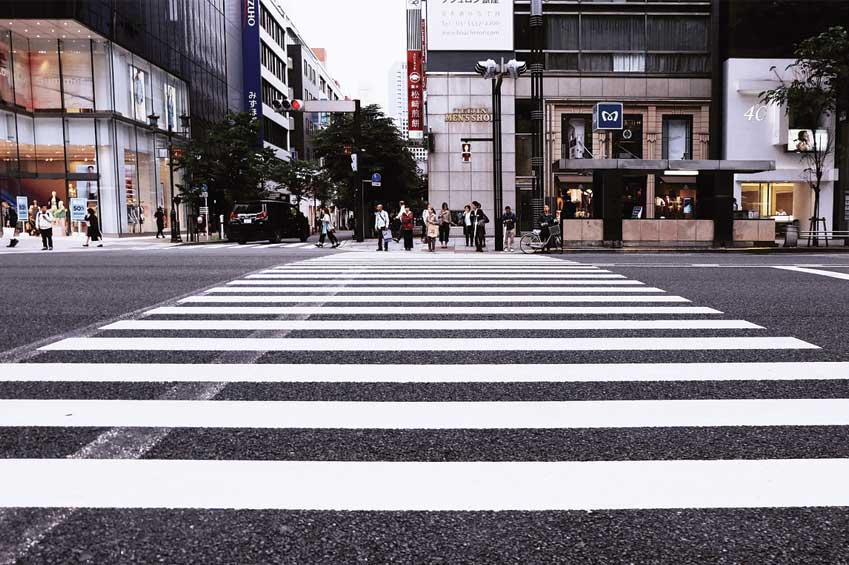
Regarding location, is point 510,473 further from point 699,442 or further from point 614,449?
point 699,442

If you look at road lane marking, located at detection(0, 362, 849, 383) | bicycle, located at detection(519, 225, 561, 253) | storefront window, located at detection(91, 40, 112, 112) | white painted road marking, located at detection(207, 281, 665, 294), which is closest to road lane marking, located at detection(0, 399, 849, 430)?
road lane marking, located at detection(0, 362, 849, 383)

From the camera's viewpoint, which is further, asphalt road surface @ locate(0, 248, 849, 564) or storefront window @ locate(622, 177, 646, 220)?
storefront window @ locate(622, 177, 646, 220)

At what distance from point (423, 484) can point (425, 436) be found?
680mm

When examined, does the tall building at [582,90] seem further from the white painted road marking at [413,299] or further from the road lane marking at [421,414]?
the road lane marking at [421,414]

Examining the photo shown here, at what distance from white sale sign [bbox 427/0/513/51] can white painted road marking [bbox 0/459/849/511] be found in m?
35.3

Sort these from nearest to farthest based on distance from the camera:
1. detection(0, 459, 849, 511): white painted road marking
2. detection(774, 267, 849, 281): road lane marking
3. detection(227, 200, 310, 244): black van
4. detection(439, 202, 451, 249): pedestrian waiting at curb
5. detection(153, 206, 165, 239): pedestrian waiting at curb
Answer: detection(0, 459, 849, 511): white painted road marking, detection(774, 267, 849, 281): road lane marking, detection(439, 202, 451, 249): pedestrian waiting at curb, detection(227, 200, 310, 244): black van, detection(153, 206, 165, 239): pedestrian waiting at curb

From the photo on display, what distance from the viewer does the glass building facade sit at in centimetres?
3534

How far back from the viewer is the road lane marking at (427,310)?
8.07 meters

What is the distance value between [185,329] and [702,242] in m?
21.3

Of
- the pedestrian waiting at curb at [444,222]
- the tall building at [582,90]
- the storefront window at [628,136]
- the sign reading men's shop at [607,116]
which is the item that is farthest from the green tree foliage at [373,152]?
the pedestrian waiting at curb at [444,222]

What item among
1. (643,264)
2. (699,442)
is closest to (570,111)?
(643,264)

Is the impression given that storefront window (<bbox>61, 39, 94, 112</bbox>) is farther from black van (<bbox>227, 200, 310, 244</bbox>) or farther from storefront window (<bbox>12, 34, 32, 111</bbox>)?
black van (<bbox>227, 200, 310, 244</bbox>)

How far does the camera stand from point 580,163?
23.1 meters

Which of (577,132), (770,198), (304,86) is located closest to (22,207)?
(577,132)
